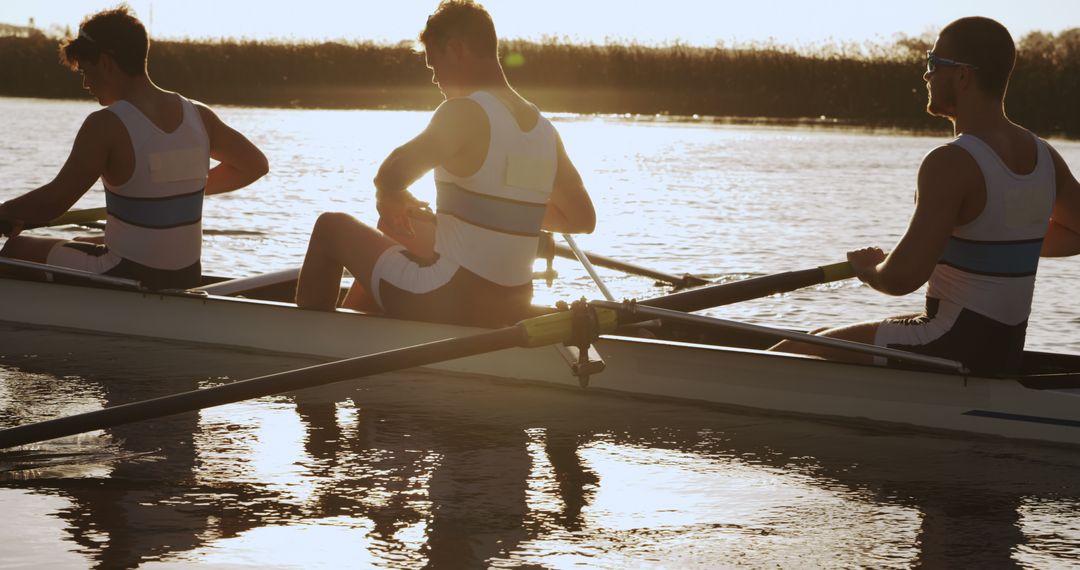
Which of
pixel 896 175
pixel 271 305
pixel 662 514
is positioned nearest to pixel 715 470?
pixel 662 514

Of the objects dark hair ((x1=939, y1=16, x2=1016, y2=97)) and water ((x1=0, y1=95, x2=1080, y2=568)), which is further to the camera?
dark hair ((x1=939, y1=16, x2=1016, y2=97))

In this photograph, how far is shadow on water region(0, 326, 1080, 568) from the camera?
415 cm

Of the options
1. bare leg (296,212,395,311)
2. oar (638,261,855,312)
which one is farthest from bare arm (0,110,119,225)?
oar (638,261,855,312)

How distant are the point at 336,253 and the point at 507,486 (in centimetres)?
189

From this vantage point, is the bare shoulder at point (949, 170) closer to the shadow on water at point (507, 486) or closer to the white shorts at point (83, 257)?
the shadow on water at point (507, 486)

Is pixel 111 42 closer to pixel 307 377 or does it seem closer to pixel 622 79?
pixel 307 377

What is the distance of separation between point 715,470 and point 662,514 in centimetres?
65

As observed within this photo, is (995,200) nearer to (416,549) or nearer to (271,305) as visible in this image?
(416,549)

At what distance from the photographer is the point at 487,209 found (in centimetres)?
572

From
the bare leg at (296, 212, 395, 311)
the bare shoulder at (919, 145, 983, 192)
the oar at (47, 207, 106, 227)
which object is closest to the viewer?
the bare shoulder at (919, 145, 983, 192)

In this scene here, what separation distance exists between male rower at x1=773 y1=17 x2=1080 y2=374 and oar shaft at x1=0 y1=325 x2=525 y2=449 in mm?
1522

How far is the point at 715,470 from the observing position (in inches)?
203

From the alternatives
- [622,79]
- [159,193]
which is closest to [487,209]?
[159,193]

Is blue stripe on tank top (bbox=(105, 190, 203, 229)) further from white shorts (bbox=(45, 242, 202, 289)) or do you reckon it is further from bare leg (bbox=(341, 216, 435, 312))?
bare leg (bbox=(341, 216, 435, 312))
